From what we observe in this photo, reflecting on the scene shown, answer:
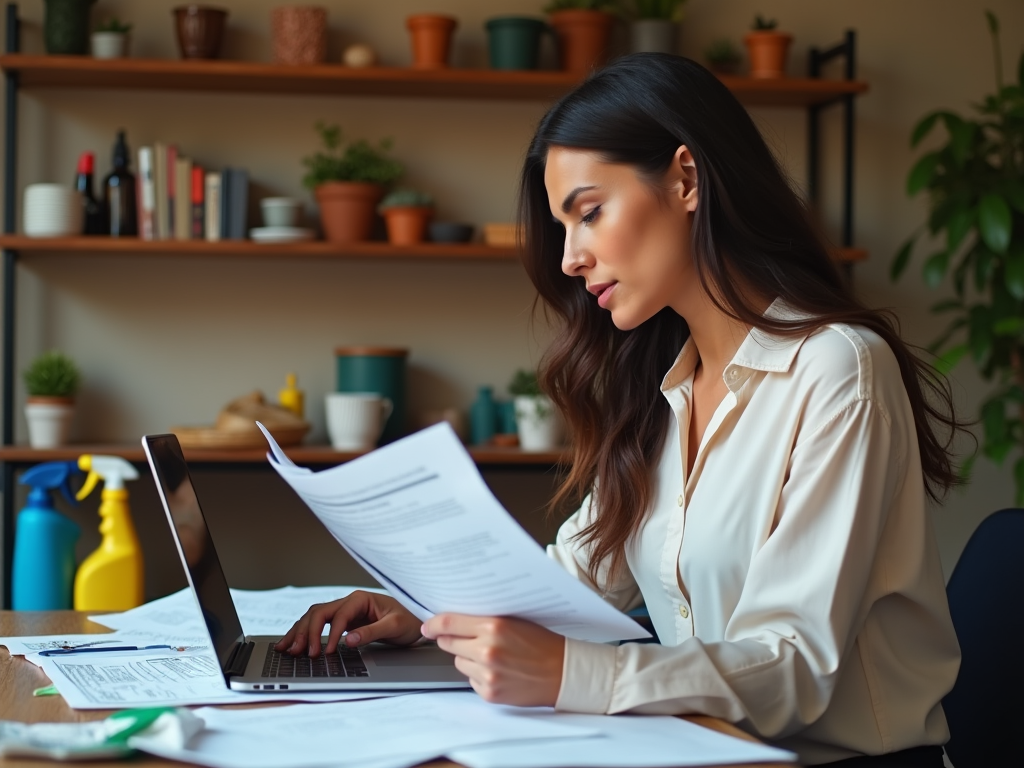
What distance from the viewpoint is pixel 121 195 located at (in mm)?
2904

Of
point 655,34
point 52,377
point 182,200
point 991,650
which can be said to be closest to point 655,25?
point 655,34

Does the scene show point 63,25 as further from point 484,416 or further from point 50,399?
point 484,416

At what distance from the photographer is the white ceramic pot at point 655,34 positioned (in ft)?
10.00

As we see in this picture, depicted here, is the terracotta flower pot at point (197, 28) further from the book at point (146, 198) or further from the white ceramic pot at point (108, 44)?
the book at point (146, 198)

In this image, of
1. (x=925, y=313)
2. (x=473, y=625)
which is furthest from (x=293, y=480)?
(x=925, y=313)

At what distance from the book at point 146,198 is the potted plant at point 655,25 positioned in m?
1.31

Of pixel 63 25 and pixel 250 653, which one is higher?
pixel 63 25

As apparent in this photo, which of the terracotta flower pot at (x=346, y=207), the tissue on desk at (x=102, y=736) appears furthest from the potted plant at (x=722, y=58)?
the tissue on desk at (x=102, y=736)

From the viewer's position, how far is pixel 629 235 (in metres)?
1.35

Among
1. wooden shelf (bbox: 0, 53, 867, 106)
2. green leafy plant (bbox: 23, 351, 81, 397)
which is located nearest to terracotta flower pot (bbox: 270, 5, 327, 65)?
wooden shelf (bbox: 0, 53, 867, 106)

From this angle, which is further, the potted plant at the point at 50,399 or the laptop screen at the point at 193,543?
the potted plant at the point at 50,399

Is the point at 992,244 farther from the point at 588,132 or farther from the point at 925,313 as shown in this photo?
the point at 588,132

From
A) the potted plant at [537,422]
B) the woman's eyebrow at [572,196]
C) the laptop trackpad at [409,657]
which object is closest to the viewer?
the laptop trackpad at [409,657]

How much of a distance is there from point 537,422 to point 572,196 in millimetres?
1658
